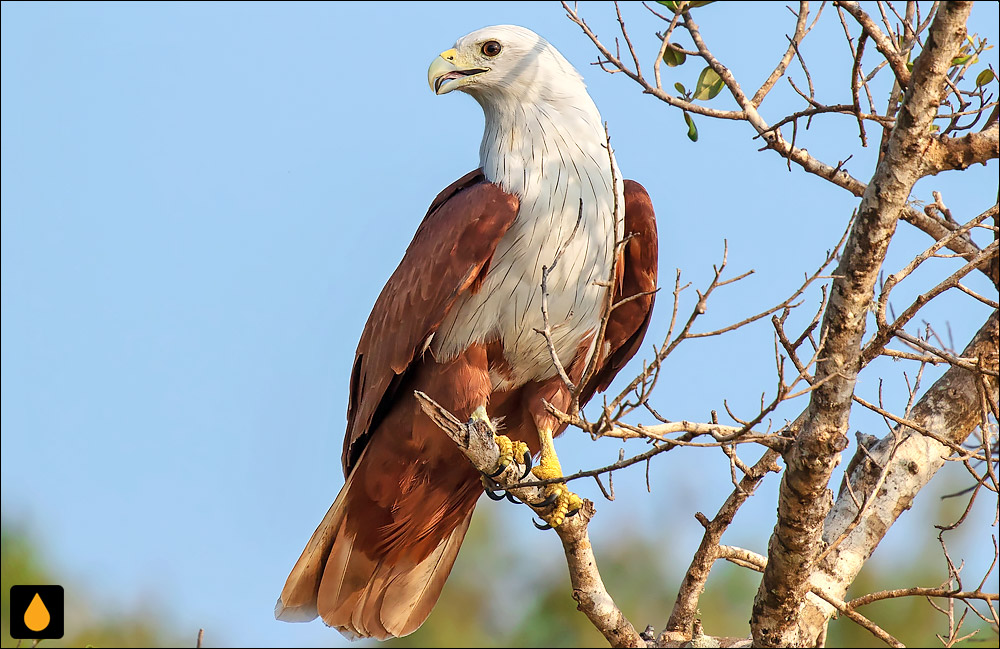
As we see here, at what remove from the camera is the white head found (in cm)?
392

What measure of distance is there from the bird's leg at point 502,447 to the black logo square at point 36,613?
1377mm

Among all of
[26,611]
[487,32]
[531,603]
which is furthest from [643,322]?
[531,603]

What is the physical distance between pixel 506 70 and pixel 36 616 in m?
2.56

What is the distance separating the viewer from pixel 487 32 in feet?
13.3

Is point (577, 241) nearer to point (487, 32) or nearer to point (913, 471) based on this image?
point (487, 32)

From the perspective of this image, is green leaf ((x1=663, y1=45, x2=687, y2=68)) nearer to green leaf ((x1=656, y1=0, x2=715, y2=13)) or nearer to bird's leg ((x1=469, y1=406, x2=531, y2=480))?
→ green leaf ((x1=656, y1=0, x2=715, y2=13))

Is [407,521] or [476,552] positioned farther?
[476,552]

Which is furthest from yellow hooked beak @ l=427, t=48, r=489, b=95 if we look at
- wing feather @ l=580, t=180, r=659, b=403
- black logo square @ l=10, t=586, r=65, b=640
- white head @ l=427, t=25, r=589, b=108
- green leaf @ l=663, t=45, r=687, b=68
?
black logo square @ l=10, t=586, r=65, b=640

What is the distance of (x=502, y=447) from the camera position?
11.6 ft

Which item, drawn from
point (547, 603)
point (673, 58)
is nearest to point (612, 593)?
point (547, 603)

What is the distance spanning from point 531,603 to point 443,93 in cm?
819

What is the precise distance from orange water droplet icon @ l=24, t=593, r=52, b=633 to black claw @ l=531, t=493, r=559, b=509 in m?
1.59

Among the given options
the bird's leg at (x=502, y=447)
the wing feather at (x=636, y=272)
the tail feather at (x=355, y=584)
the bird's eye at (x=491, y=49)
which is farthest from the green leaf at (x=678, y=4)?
the tail feather at (x=355, y=584)

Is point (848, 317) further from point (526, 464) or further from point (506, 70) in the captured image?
point (506, 70)
